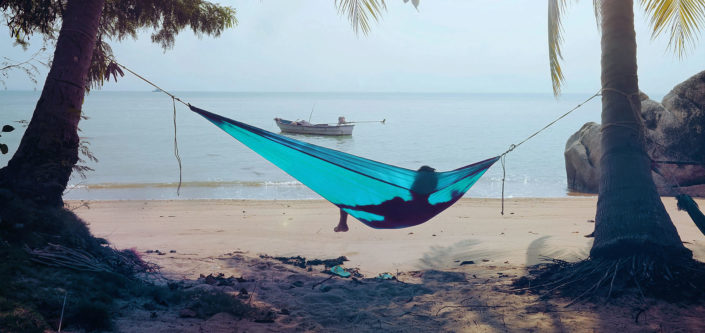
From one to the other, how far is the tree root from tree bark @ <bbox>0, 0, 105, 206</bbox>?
2.51m

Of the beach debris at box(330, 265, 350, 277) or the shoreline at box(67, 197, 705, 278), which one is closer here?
the beach debris at box(330, 265, 350, 277)

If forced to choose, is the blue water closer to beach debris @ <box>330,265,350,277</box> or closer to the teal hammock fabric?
the teal hammock fabric

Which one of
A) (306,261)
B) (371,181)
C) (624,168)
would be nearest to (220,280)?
(306,261)

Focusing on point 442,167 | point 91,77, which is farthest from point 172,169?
point 91,77

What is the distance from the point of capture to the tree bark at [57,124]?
8.04 ft

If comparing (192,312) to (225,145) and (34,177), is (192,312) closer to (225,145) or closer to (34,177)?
(34,177)

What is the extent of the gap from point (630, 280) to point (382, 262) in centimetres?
160

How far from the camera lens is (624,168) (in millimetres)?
2590

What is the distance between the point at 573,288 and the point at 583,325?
1.25 ft

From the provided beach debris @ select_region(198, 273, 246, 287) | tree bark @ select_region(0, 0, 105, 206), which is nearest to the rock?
beach debris @ select_region(198, 273, 246, 287)

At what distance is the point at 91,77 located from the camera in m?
3.47

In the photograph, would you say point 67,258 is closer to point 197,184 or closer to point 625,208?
point 625,208

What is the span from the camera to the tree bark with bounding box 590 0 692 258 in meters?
2.44

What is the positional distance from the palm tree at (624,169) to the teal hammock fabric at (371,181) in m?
0.70
